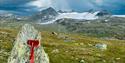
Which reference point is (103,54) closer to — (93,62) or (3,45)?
(93,62)

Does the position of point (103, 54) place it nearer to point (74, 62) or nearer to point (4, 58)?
point (74, 62)

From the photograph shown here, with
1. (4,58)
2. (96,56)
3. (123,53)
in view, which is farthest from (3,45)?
(123,53)

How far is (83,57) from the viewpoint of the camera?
75.6 m

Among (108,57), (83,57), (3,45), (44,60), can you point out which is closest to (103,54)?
(108,57)

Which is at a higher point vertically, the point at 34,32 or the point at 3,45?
the point at 34,32

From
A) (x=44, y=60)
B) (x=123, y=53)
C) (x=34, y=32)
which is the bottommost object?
(x=123, y=53)

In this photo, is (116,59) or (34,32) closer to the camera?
(34,32)

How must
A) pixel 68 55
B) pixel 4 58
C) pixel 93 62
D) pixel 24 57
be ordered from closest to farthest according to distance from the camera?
pixel 24 57, pixel 4 58, pixel 93 62, pixel 68 55

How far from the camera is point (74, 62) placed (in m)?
71.6

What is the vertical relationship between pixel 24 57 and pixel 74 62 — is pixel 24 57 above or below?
above

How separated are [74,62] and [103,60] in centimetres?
737

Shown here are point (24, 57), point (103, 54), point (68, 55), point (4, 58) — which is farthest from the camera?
point (103, 54)

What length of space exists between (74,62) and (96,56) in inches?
365

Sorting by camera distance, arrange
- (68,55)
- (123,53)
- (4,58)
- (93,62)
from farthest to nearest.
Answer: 1. (123,53)
2. (68,55)
3. (93,62)
4. (4,58)
